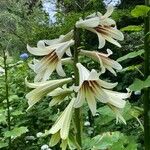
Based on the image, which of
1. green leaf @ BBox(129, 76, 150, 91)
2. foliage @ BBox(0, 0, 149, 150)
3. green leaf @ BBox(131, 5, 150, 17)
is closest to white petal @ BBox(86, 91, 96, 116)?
foliage @ BBox(0, 0, 149, 150)

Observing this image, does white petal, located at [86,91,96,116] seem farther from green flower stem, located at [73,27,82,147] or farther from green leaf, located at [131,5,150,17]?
green leaf, located at [131,5,150,17]

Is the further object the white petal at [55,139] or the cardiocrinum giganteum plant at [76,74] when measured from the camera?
the white petal at [55,139]

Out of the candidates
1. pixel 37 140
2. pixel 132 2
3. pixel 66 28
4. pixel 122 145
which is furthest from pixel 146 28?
pixel 132 2

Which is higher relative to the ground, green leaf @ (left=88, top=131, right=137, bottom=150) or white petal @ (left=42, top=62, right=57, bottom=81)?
white petal @ (left=42, top=62, right=57, bottom=81)

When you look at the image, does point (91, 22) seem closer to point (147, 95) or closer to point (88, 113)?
point (147, 95)

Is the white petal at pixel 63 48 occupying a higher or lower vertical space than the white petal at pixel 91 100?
higher

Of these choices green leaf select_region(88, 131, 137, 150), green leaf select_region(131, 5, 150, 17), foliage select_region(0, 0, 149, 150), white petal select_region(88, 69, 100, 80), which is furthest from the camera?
foliage select_region(0, 0, 149, 150)

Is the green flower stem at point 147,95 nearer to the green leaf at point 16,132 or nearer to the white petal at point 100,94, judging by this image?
the white petal at point 100,94

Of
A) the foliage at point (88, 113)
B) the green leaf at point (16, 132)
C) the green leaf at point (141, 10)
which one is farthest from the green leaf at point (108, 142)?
the green leaf at point (16, 132)
